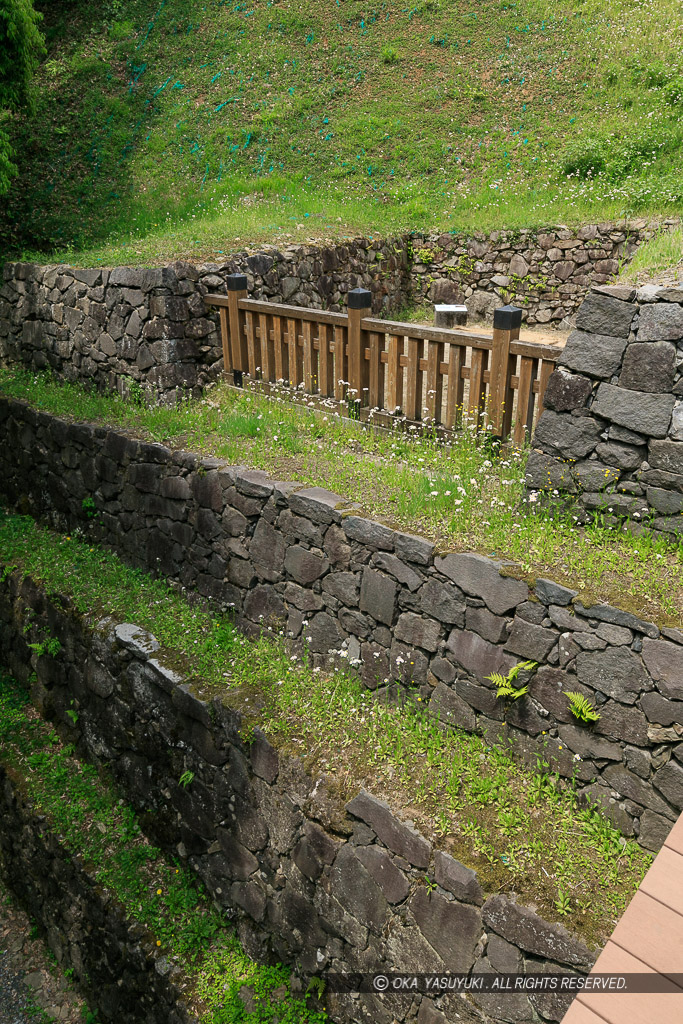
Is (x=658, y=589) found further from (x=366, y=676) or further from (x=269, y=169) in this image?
(x=269, y=169)

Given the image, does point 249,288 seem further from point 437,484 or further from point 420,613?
point 420,613

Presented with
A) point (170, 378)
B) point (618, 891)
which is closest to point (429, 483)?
point (618, 891)

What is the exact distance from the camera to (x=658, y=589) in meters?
4.31

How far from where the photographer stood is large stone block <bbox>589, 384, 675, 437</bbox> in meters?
4.60

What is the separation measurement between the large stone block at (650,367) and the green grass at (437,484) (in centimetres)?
87

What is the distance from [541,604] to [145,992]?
4425mm

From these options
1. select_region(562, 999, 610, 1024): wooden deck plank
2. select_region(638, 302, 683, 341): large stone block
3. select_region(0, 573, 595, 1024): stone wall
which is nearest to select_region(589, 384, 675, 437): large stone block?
select_region(638, 302, 683, 341): large stone block

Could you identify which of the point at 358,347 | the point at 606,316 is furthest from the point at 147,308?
the point at 606,316

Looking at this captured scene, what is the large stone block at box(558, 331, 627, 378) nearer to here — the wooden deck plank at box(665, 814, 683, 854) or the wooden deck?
the wooden deck plank at box(665, 814, 683, 854)

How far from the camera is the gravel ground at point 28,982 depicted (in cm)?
653

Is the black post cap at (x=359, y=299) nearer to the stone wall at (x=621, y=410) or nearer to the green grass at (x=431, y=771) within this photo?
the stone wall at (x=621, y=410)

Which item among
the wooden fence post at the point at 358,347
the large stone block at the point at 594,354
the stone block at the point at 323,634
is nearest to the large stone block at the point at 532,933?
the stone block at the point at 323,634

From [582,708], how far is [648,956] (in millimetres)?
1390

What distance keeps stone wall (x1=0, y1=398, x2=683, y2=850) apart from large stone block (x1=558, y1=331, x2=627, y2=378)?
139cm
